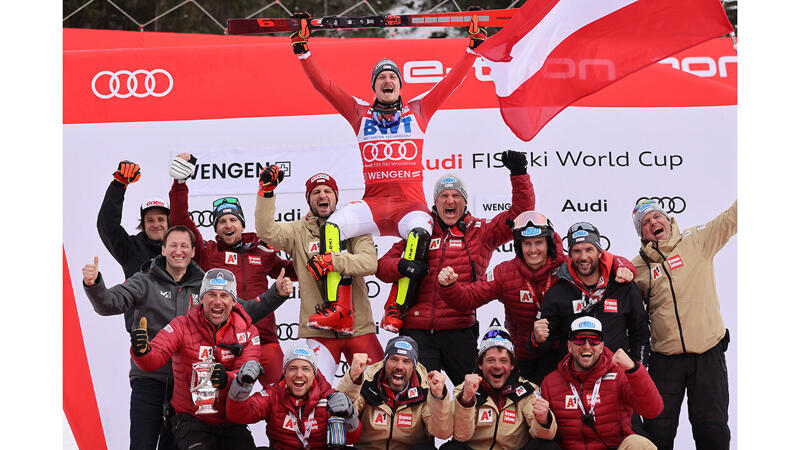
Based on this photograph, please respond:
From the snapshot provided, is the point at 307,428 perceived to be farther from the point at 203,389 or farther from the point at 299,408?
the point at 203,389

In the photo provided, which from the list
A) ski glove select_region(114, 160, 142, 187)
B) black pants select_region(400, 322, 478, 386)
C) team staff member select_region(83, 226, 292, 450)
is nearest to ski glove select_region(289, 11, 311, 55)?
ski glove select_region(114, 160, 142, 187)

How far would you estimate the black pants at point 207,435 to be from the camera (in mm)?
4945

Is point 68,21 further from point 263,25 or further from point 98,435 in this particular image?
point 98,435

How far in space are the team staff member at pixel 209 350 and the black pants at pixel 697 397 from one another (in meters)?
2.28

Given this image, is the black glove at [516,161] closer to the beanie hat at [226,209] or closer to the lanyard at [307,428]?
the beanie hat at [226,209]

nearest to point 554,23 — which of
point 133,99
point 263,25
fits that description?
point 263,25

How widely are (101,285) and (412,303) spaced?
1.76 metres

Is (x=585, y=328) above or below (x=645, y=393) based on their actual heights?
above

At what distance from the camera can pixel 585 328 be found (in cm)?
486

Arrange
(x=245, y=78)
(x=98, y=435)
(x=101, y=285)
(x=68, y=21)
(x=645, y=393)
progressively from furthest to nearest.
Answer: (x=68, y=21)
(x=245, y=78)
(x=98, y=435)
(x=101, y=285)
(x=645, y=393)

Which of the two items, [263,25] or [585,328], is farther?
[263,25]

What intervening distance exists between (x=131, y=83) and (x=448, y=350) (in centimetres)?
344

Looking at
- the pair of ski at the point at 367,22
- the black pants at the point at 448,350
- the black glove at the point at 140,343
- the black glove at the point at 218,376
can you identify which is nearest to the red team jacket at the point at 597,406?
the black pants at the point at 448,350

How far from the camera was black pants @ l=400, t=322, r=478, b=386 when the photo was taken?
A: 5.49 m
